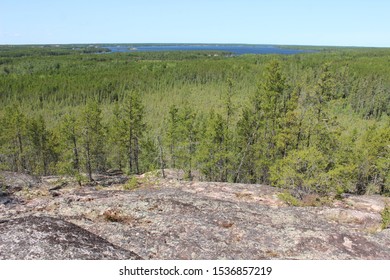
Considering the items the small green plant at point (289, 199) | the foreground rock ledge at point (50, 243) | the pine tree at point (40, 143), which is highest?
the foreground rock ledge at point (50, 243)

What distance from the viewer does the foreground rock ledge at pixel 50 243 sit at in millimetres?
9406

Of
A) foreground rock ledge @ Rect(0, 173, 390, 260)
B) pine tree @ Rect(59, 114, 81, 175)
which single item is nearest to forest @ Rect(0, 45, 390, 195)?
pine tree @ Rect(59, 114, 81, 175)

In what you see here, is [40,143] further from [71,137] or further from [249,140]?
[249,140]

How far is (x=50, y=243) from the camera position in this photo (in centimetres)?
989

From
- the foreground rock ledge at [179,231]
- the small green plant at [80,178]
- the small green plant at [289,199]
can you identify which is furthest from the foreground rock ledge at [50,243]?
the small green plant at [80,178]

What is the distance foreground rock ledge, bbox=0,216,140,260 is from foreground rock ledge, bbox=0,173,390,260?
0.03 metres

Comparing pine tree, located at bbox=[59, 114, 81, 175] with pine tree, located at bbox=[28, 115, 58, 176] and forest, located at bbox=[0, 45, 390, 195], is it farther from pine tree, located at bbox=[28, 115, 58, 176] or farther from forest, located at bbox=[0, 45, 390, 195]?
pine tree, located at bbox=[28, 115, 58, 176]

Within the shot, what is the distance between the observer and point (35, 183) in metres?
26.8

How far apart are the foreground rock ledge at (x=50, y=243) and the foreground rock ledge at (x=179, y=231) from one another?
3 centimetres

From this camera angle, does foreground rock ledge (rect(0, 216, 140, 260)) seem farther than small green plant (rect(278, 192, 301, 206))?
No

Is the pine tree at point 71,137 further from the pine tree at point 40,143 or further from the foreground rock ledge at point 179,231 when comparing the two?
the foreground rock ledge at point 179,231

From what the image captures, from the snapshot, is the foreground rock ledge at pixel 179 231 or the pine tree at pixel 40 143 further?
the pine tree at pixel 40 143

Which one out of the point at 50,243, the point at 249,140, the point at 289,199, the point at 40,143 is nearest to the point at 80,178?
the point at 249,140

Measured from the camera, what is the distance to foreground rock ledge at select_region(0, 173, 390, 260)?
33.6 ft
